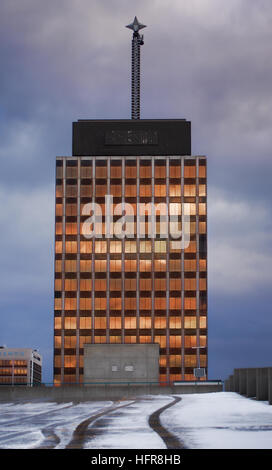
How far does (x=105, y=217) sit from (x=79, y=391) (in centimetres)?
9701

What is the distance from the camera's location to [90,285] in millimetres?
146750

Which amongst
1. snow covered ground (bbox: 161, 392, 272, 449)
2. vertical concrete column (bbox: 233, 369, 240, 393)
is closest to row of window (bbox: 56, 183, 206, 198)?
vertical concrete column (bbox: 233, 369, 240, 393)

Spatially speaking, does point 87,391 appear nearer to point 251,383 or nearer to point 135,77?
point 251,383

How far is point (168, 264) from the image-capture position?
14638cm

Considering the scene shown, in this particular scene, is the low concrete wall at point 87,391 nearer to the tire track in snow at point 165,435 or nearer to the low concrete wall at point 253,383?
the low concrete wall at point 253,383

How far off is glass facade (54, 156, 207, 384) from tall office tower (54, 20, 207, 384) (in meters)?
0.22

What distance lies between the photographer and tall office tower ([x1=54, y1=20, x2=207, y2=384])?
143125mm

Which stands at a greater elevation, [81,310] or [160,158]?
[160,158]

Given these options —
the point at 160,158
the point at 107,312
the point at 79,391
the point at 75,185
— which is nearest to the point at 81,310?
the point at 107,312
